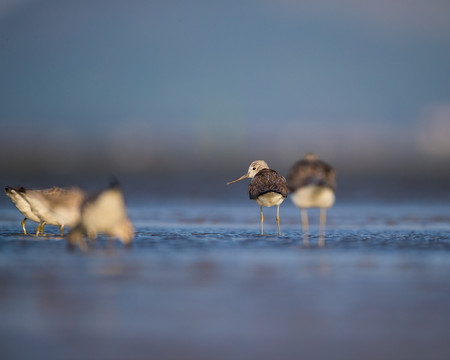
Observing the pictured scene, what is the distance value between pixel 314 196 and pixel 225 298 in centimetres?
487

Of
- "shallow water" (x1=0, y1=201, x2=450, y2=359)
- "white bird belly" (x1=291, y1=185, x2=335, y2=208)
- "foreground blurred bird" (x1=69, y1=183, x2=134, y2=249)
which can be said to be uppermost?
"white bird belly" (x1=291, y1=185, x2=335, y2=208)

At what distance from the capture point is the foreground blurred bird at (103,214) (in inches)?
396

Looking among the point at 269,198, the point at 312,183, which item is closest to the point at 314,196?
the point at 312,183

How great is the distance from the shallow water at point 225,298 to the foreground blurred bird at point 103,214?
32 centimetres

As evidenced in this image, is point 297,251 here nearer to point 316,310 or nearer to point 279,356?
point 316,310

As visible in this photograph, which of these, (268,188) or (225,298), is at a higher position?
(268,188)

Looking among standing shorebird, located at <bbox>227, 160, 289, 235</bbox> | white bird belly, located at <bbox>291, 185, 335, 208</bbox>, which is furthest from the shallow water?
standing shorebird, located at <bbox>227, 160, 289, 235</bbox>

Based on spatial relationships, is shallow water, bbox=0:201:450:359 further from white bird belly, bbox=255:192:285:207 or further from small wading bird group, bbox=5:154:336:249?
white bird belly, bbox=255:192:285:207

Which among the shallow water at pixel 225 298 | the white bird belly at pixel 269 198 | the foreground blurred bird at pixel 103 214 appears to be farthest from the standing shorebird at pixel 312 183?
the foreground blurred bird at pixel 103 214

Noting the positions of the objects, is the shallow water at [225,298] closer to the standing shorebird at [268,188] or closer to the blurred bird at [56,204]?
the blurred bird at [56,204]

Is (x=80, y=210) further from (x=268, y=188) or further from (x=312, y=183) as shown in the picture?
(x=268, y=188)

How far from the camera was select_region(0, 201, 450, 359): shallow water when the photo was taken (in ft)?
17.4

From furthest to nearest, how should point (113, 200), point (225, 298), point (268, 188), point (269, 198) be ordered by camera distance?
point (269, 198)
point (268, 188)
point (113, 200)
point (225, 298)

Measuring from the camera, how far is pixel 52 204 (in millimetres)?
11828
